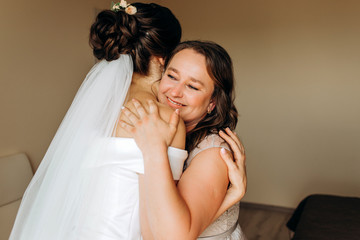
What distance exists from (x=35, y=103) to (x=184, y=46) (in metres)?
2.02

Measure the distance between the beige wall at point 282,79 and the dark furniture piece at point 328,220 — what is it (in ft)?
3.68

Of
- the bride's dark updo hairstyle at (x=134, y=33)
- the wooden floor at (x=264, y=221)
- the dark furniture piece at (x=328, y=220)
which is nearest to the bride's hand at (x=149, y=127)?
the bride's dark updo hairstyle at (x=134, y=33)

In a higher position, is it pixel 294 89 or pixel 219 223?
pixel 219 223

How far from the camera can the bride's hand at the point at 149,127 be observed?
42.0 inches

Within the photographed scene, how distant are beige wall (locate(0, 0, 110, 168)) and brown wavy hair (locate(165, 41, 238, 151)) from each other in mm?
1795

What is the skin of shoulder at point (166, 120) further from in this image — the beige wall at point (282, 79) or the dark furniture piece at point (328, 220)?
the beige wall at point (282, 79)

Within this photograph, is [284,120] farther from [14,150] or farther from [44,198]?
[44,198]

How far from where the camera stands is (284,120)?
4293 mm

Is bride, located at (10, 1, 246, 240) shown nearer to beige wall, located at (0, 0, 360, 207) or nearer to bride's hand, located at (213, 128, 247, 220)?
bride's hand, located at (213, 128, 247, 220)

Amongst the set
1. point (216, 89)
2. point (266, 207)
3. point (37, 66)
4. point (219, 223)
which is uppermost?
point (216, 89)

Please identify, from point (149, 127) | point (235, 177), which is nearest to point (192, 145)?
point (235, 177)

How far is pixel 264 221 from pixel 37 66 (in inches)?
126

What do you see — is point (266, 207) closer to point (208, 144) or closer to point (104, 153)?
point (208, 144)

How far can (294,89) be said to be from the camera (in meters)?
4.20
